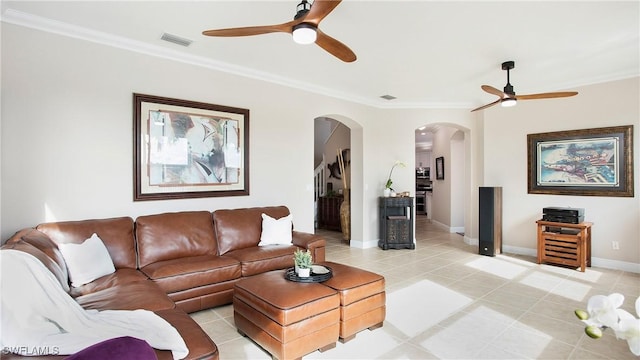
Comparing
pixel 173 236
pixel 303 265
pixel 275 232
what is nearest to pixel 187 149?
pixel 173 236

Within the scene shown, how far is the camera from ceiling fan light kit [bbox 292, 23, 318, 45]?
7.39 ft

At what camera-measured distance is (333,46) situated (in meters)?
2.54

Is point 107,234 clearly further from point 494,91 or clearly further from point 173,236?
point 494,91

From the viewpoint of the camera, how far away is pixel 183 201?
3893 mm

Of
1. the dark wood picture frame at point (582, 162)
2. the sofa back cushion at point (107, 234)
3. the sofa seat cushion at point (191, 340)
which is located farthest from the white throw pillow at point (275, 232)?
the dark wood picture frame at point (582, 162)

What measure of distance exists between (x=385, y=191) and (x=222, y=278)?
3686mm

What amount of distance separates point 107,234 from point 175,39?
2133 millimetres

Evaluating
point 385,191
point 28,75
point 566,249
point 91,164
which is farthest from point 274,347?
point 566,249

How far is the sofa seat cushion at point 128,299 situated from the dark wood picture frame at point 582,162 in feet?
18.7

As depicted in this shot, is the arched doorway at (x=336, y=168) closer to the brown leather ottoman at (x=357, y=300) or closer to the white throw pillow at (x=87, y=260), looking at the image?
the brown leather ottoman at (x=357, y=300)

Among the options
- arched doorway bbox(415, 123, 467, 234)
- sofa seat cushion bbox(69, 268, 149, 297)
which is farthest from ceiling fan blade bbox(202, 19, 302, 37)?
arched doorway bbox(415, 123, 467, 234)

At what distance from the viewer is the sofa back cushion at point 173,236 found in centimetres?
324

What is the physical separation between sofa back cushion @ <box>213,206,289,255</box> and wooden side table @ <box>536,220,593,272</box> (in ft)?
14.0

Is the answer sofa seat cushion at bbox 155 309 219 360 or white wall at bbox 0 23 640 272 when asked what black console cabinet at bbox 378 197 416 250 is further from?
sofa seat cushion at bbox 155 309 219 360
